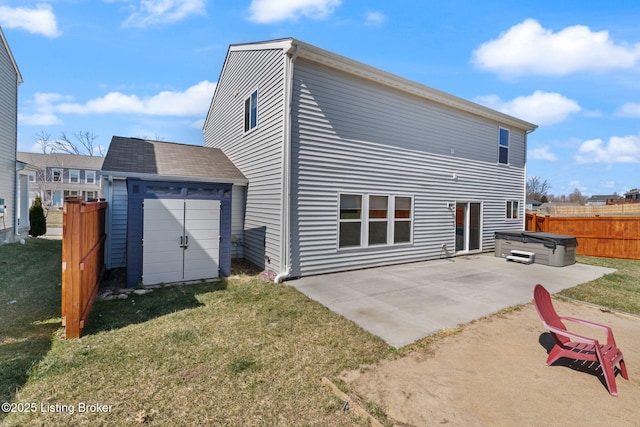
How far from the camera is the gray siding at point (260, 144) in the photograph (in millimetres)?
7410

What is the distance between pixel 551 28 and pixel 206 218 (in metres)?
11.4

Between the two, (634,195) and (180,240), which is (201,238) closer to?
(180,240)

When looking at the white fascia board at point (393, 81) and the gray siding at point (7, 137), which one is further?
the gray siding at point (7, 137)

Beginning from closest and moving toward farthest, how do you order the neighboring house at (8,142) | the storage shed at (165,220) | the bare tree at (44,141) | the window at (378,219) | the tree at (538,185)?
the storage shed at (165,220)
the window at (378,219)
the neighboring house at (8,142)
the bare tree at (44,141)
the tree at (538,185)

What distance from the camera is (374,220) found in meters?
8.67

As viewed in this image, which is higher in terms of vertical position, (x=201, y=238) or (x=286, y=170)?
(x=286, y=170)

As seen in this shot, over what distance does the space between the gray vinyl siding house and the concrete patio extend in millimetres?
894

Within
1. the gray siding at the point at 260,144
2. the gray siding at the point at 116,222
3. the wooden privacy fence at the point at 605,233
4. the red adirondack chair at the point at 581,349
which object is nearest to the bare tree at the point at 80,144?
the gray siding at the point at 260,144

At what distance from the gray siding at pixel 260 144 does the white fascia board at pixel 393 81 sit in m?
0.73

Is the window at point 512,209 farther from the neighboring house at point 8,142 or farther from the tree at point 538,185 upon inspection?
the tree at point 538,185

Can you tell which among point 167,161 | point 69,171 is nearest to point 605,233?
point 167,161

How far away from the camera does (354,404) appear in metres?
2.73

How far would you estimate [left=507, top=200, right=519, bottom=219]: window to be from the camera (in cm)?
1291

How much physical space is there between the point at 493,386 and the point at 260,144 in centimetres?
744
